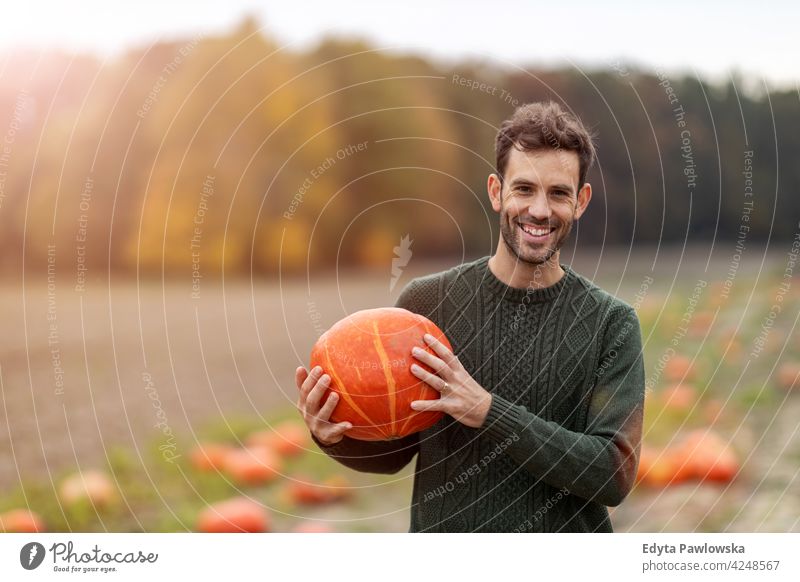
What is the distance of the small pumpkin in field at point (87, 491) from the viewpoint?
14.4 feet

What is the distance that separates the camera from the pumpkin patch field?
437 centimetres

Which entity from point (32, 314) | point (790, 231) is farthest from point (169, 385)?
point (790, 231)

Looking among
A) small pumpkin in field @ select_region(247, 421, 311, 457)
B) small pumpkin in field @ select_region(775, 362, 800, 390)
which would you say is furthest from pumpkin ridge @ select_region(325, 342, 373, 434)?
small pumpkin in field @ select_region(775, 362, 800, 390)

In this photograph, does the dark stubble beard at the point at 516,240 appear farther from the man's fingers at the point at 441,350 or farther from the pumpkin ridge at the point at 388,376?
the pumpkin ridge at the point at 388,376

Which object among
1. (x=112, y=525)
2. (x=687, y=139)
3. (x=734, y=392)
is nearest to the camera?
(x=112, y=525)

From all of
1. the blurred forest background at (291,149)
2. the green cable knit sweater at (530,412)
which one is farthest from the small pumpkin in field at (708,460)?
the green cable knit sweater at (530,412)

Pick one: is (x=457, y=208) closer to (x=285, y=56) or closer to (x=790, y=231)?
(x=285, y=56)

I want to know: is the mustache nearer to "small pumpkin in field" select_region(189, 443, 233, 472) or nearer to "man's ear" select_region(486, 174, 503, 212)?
"man's ear" select_region(486, 174, 503, 212)

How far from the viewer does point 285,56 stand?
6.88 meters

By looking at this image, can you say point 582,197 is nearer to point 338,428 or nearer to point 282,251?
point 338,428

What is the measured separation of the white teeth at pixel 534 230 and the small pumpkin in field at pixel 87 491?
3.08m

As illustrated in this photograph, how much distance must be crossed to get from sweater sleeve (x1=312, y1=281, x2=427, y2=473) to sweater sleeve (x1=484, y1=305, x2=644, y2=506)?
42 centimetres

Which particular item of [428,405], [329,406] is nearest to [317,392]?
[329,406]

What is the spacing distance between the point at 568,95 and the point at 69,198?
4240mm
